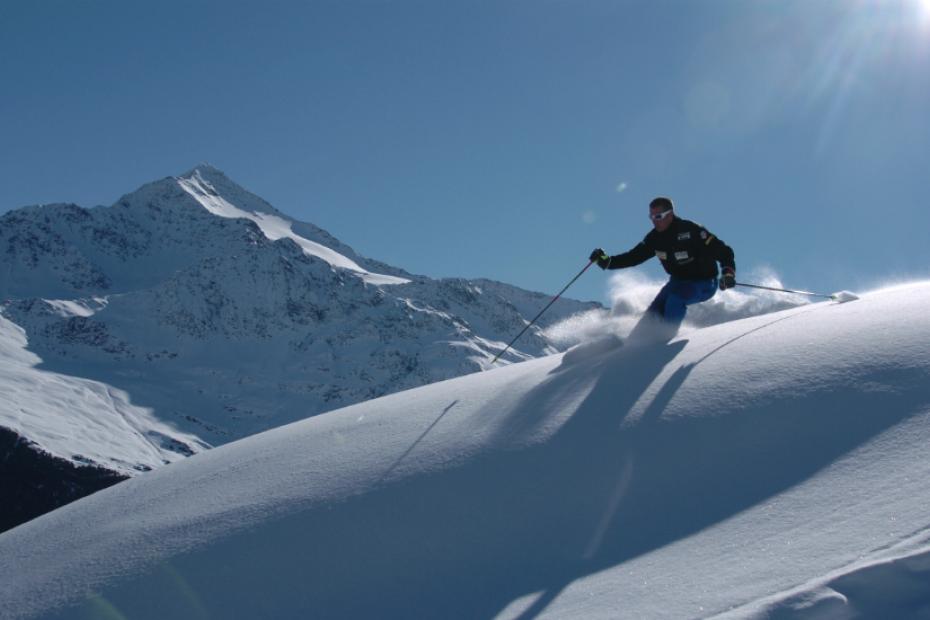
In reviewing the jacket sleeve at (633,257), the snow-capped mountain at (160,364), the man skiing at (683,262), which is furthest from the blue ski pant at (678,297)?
the snow-capped mountain at (160,364)

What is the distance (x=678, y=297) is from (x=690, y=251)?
531 millimetres

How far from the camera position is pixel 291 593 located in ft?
12.1

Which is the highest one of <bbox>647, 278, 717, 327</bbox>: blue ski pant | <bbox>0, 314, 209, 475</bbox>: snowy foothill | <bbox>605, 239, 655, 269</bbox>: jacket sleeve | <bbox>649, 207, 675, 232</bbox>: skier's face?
<bbox>649, 207, 675, 232</bbox>: skier's face

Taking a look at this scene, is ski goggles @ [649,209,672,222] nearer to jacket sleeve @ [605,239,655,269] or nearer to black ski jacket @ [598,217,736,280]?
black ski jacket @ [598,217,736,280]

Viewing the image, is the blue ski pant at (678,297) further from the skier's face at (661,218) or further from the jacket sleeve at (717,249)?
the skier's face at (661,218)

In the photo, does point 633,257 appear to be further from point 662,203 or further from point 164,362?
point 164,362

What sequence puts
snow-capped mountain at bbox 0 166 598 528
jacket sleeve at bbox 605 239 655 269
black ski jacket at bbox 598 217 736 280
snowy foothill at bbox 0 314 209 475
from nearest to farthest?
black ski jacket at bbox 598 217 736 280 → jacket sleeve at bbox 605 239 655 269 → snowy foothill at bbox 0 314 209 475 → snow-capped mountain at bbox 0 166 598 528

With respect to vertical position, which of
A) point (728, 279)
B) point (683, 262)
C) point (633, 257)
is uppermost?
point (633, 257)

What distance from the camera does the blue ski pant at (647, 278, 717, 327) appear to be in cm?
770

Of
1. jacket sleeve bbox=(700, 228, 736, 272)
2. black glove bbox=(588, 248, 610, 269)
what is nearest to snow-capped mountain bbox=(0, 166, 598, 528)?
black glove bbox=(588, 248, 610, 269)

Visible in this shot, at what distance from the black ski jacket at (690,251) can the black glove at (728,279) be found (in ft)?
0.20

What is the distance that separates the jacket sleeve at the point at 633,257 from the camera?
8383mm

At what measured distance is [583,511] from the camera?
3.81 metres

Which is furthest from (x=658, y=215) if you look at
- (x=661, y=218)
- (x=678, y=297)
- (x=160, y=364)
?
(x=160, y=364)
